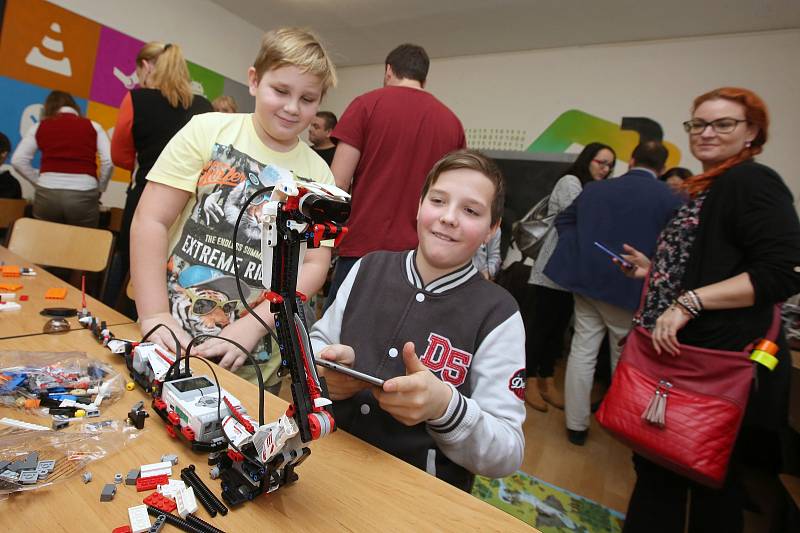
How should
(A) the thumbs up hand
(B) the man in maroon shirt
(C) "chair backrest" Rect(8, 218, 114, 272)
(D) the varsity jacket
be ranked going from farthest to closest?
(C) "chair backrest" Rect(8, 218, 114, 272)
(B) the man in maroon shirt
(D) the varsity jacket
(A) the thumbs up hand

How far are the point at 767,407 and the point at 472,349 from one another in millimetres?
891

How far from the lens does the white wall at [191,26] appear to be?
3496 millimetres

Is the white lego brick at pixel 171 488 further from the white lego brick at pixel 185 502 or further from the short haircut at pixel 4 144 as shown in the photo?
the short haircut at pixel 4 144

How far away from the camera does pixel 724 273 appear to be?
1.15 metres

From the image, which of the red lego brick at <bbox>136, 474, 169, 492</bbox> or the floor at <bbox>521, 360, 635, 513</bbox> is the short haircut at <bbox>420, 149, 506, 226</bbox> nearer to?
the red lego brick at <bbox>136, 474, 169, 492</bbox>

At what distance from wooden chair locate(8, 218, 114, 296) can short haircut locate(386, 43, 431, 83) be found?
1.37 metres

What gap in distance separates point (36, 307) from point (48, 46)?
3194mm

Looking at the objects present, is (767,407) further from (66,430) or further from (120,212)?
(120,212)

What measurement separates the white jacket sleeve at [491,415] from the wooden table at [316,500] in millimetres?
89

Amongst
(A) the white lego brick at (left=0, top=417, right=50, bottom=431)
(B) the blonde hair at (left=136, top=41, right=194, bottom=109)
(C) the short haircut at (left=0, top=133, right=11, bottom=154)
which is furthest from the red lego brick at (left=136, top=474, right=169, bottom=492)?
(C) the short haircut at (left=0, top=133, right=11, bottom=154)

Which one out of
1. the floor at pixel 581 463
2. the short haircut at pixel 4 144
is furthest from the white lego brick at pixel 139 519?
the short haircut at pixel 4 144

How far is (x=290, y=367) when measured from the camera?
21.0 inches

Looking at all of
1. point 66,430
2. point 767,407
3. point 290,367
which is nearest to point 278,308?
point 290,367

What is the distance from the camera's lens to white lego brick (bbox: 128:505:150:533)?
48 cm
